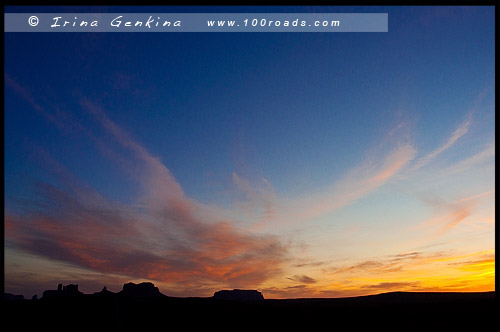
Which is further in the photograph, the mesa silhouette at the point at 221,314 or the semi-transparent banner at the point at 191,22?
the mesa silhouette at the point at 221,314

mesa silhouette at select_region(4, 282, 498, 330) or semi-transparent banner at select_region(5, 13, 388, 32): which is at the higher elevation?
semi-transparent banner at select_region(5, 13, 388, 32)

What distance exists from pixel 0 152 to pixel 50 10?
6.34 feet

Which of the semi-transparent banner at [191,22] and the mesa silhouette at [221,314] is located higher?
the semi-transparent banner at [191,22]

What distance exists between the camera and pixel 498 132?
5.78m

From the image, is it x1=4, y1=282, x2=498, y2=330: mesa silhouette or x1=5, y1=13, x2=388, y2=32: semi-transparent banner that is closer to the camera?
x1=5, y1=13, x2=388, y2=32: semi-transparent banner

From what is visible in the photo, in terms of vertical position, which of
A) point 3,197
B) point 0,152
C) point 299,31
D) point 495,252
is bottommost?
point 495,252

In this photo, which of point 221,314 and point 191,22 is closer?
point 191,22

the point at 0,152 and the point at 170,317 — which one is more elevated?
the point at 0,152
